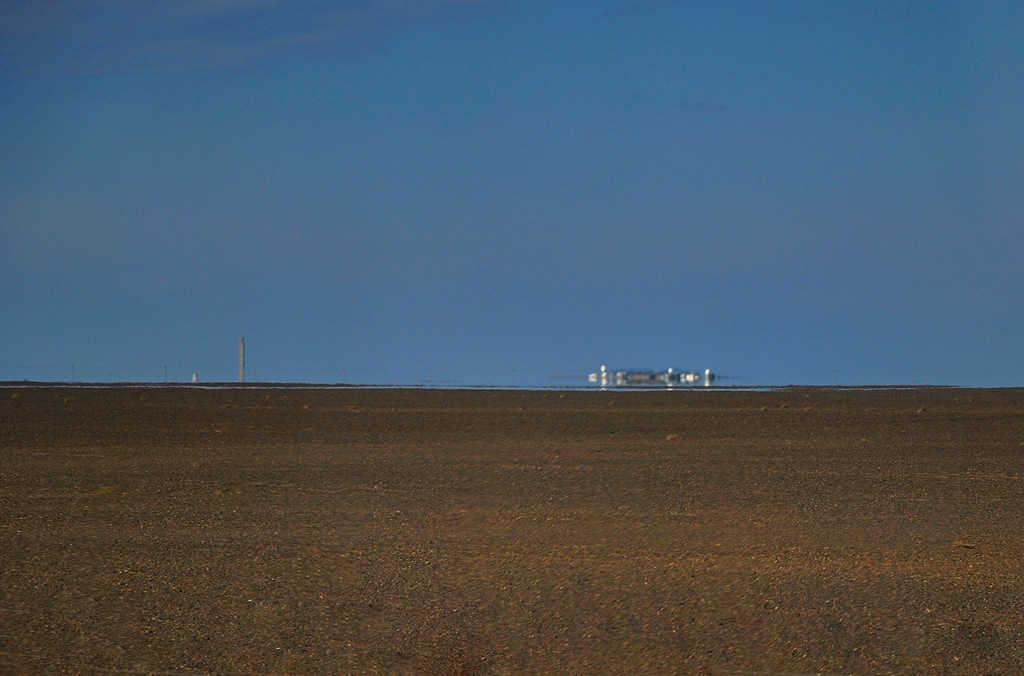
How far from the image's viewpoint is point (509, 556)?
9.16 meters

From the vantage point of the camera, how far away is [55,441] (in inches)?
781

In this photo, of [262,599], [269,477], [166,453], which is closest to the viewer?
[262,599]

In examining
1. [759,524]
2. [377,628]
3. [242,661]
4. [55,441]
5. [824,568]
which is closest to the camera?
[242,661]

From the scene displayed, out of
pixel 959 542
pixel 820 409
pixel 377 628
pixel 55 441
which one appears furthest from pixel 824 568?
pixel 820 409

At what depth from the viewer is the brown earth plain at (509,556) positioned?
6523mm

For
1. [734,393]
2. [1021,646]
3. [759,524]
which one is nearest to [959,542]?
[759,524]

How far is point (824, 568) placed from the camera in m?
8.79

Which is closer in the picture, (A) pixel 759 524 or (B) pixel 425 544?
(B) pixel 425 544

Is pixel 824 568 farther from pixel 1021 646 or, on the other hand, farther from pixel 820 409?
→ pixel 820 409

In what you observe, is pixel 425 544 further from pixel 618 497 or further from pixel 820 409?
pixel 820 409

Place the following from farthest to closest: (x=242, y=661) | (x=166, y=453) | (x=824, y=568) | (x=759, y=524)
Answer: (x=166, y=453) → (x=759, y=524) → (x=824, y=568) → (x=242, y=661)

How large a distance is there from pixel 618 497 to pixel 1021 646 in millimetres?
6474

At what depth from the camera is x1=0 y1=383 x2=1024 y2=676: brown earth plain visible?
6.52 metres

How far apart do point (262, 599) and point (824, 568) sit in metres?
4.43
